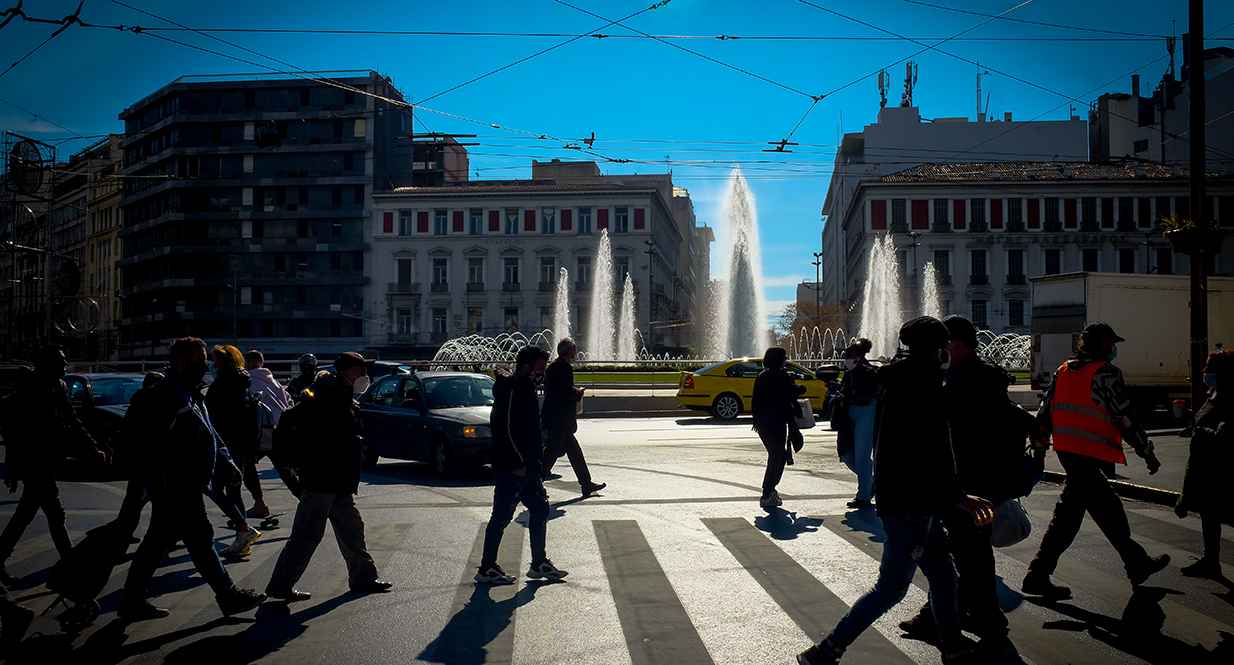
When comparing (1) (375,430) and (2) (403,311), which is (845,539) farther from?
(2) (403,311)

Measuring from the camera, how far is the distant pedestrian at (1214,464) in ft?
21.0

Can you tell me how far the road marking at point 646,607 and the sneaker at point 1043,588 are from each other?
2.30 m

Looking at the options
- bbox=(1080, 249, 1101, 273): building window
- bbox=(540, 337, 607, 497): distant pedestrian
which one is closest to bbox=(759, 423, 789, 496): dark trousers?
bbox=(540, 337, 607, 497): distant pedestrian

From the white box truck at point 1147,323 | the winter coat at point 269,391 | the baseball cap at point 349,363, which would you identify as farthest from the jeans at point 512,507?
the white box truck at point 1147,323

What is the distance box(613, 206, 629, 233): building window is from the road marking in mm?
66816

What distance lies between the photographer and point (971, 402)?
191 inches

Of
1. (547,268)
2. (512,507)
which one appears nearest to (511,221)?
(547,268)

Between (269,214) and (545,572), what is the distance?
238 feet

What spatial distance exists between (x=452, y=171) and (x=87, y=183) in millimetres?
31941

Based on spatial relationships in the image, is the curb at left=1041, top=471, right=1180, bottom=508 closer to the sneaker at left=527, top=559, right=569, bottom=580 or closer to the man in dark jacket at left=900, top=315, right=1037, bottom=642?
the man in dark jacket at left=900, top=315, right=1037, bottom=642

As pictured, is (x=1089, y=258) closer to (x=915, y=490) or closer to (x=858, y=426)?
(x=858, y=426)

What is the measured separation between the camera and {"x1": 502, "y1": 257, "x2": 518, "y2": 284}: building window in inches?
A: 2926

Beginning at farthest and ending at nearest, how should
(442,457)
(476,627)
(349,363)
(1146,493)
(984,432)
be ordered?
(442,457) → (1146,493) → (349,363) → (476,627) → (984,432)

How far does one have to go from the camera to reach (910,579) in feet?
14.3
